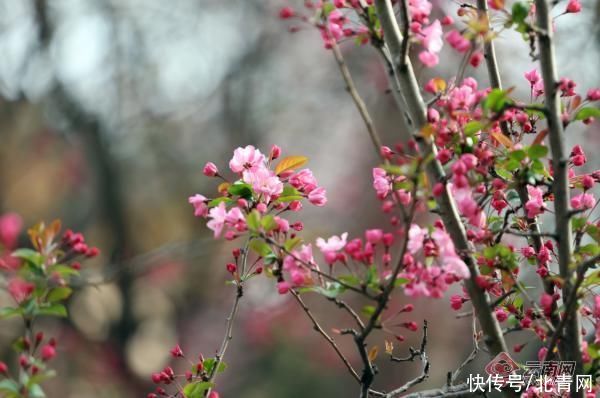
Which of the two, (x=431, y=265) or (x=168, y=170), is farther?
(x=168, y=170)

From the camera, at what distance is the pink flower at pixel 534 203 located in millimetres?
1614

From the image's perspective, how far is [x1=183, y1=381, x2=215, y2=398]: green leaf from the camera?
1.57 meters

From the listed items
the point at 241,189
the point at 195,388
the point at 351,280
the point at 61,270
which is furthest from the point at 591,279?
the point at 61,270

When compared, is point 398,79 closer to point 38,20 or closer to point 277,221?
point 277,221

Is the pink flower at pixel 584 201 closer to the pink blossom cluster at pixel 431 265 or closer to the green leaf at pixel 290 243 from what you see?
the pink blossom cluster at pixel 431 265

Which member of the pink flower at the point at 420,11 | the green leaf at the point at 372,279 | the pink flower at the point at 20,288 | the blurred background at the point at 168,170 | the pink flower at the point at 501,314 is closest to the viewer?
the green leaf at the point at 372,279

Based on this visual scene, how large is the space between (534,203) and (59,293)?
940 millimetres

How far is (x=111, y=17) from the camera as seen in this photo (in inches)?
289

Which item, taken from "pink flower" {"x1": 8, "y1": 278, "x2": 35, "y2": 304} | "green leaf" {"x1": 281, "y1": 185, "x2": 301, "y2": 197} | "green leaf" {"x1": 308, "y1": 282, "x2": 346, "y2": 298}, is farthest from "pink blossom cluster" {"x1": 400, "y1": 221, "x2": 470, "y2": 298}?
"pink flower" {"x1": 8, "y1": 278, "x2": 35, "y2": 304}

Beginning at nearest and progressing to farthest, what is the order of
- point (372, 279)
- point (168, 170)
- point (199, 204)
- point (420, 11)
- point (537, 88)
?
point (372, 279), point (420, 11), point (199, 204), point (537, 88), point (168, 170)

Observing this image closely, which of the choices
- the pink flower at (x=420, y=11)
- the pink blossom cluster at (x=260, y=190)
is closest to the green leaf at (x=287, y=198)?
the pink blossom cluster at (x=260, y=190)

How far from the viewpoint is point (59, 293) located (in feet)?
4.72

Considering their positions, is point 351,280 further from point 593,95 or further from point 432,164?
point 593,95

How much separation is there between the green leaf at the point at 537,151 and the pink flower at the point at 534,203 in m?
0.21
